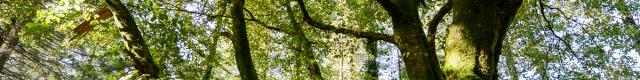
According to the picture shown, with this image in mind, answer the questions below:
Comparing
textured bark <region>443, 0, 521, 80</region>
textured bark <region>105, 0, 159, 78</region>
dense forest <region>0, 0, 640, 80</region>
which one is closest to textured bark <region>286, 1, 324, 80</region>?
dense forest <region>0, 0, 640, 80</region>

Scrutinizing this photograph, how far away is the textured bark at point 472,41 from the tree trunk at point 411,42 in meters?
0.33

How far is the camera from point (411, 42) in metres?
5.72

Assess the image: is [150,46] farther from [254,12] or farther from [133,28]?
[254,12]

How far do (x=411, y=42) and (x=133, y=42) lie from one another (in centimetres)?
248

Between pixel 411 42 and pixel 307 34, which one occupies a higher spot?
pixel 307 34

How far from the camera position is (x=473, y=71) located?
4910 millimetres

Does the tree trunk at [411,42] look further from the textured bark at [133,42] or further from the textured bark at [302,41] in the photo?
the textured bark at [302,41]

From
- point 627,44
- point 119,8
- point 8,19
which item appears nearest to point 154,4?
point 119,8

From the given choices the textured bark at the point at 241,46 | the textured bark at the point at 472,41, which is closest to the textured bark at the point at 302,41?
the textured bark at the point at 241,46

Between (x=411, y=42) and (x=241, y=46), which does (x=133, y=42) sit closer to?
(x=241, y=46)

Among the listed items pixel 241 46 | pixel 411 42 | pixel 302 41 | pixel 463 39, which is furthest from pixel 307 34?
pixel 463 39

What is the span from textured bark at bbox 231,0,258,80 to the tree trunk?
1.35m

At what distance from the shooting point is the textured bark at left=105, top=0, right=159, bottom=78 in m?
5.81

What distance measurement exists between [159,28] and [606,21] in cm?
908
